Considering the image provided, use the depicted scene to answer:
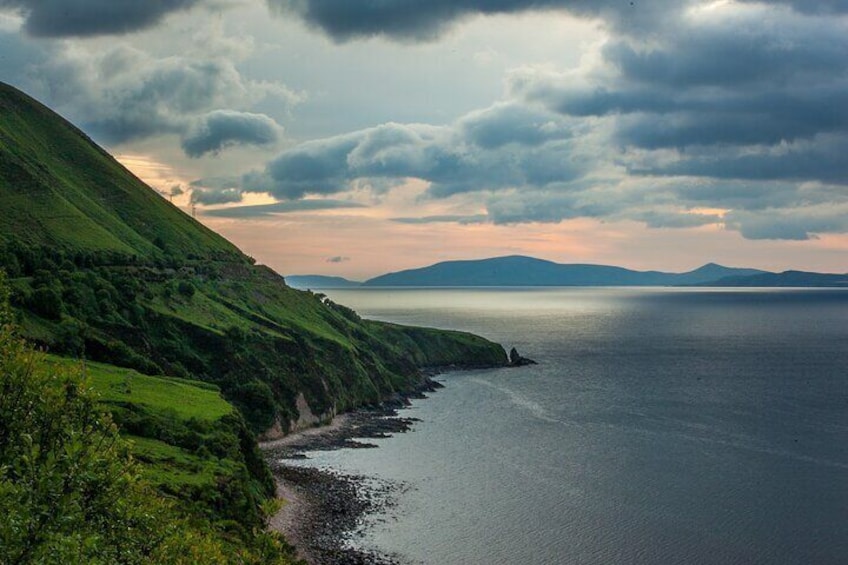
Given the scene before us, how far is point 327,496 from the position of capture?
248ft

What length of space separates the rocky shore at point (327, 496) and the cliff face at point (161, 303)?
6401mm

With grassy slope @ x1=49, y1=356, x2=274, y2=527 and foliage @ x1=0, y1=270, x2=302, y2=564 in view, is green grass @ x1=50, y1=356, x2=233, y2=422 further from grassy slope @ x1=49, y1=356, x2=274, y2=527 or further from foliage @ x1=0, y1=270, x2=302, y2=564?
foliage @ x1=0, y1=270, x2=302, y2=564

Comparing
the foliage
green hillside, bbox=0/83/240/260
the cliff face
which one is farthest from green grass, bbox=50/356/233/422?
green hillside, bbox=0/83/240/260

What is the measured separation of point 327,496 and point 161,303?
2330 inches

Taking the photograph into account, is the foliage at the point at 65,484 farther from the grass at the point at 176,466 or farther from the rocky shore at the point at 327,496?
the rocky shore at the point at 327,496

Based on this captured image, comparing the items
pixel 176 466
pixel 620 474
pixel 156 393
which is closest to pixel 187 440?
pixel 176 466

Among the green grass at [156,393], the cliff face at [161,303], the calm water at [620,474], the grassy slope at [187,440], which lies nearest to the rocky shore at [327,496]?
the calm water at [620,474]

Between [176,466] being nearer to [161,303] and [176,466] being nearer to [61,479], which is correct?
[61,479]

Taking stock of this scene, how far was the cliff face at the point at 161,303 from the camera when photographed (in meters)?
97.4

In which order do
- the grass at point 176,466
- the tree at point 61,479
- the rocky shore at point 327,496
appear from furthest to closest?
1. the rocky shore at point 327,496
2. the grass at point 176,466
3. the tree at point 61,479

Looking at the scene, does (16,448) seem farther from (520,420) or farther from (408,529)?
(520,420)

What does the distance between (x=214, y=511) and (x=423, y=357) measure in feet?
469

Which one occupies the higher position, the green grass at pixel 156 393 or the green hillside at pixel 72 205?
the green hillside at pixel 72 205

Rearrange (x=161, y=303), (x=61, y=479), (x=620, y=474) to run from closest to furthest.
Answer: (x=61, y=479)
(x=620, y=474)
(x=161, y=303)
